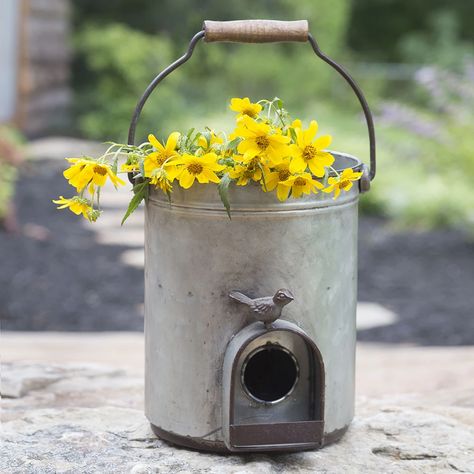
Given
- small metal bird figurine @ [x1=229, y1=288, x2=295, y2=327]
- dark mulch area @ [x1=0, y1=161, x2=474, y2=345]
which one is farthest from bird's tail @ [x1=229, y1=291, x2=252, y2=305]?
dark mulch area @ [x1=0, y1=161, x2=474, y2=345]

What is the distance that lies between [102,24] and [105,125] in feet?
5.39

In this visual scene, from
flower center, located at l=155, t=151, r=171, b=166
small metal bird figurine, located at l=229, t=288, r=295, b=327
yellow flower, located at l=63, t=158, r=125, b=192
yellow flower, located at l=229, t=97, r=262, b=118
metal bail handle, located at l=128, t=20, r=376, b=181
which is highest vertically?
metal bail handle, located at l=128, t=20, r=376, b=181

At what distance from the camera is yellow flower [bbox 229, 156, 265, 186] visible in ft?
7.12

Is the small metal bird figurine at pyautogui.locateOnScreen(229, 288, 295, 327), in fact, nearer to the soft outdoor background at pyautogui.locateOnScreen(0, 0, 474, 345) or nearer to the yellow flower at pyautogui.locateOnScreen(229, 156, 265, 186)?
the yellow flower at pyautogui.locateOnScreen(229, 156, 265, 186)

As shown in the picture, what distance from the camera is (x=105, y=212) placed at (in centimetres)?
684

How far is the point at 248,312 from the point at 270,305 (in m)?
0.08

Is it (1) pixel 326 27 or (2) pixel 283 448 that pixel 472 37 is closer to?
(1) pixel 326 27

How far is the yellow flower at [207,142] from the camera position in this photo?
2.24 m

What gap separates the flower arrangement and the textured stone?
0.60 metres

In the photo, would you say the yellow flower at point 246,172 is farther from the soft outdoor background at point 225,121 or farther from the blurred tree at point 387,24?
the blurred tree at point 387,24

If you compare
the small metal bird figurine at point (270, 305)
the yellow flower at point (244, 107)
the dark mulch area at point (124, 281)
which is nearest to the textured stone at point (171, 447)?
the small metal bird figurine at point (270, 305)

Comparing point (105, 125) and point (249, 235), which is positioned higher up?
point (105, 125)

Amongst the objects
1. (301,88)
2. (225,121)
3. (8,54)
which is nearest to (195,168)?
(225,121)

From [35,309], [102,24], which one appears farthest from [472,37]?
[35,309]
